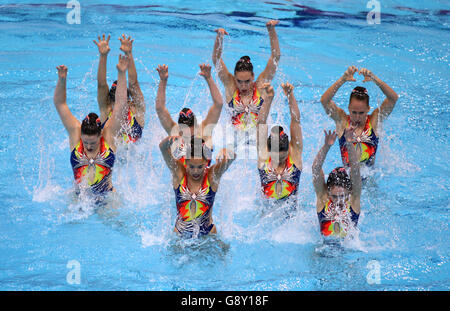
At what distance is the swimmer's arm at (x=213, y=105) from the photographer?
5381mm

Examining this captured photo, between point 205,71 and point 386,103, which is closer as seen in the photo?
point 205,71

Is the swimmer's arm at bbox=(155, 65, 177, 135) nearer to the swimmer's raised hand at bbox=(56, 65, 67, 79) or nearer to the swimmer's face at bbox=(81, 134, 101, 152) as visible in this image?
the swimmer's face at bbox=(81, 134, 101, 152)

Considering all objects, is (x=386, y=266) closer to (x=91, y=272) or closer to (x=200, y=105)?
(x=91, y=272)

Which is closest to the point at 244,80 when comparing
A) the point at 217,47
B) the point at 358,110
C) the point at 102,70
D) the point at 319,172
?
the point at 217,47

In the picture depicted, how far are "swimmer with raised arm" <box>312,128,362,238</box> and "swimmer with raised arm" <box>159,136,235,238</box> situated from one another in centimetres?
91

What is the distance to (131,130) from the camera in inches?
268

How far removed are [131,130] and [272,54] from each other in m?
1.94

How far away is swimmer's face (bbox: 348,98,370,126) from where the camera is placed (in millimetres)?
6062

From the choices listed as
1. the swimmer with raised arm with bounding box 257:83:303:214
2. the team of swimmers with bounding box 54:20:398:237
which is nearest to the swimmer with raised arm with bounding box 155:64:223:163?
the team of swimmers with bounding box 54:20:398:237

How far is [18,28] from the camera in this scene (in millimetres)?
11758

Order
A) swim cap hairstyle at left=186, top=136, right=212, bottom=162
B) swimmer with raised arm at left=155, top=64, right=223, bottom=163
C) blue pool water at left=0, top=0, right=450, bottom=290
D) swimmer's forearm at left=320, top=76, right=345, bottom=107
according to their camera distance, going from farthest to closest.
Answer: swimmer's forearm at left=320, top=76, right=345, bottom=107 → swimmer with raised arm at left=155, top=64, right=223, bottom=163 → blue pool water at left=0, top=0, right=450, bottom=290 → swim cap hairstyle at left=186, top=136, right=212, bottom=162

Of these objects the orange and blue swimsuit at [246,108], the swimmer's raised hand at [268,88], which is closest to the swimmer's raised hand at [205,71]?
the swimmer's raised hand at [268,88]

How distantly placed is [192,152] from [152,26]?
25.9ft

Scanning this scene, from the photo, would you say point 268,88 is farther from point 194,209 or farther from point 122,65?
point 122,65
